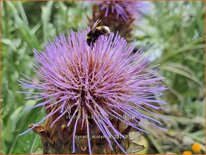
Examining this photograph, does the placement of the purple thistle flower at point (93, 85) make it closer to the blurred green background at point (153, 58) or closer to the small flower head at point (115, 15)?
the blurred green background at point (153, 58)

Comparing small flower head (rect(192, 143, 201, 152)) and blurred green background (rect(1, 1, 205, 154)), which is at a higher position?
blurred green background (rect(1, 1, 205, 154))

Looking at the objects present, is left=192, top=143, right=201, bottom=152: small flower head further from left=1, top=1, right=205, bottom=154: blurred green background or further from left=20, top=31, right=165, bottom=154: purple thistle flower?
left=20, top=31, right=165, bottom=154: purple thistle flower

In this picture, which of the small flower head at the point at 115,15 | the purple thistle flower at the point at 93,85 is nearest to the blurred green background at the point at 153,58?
the small flower head at the point at 115,15

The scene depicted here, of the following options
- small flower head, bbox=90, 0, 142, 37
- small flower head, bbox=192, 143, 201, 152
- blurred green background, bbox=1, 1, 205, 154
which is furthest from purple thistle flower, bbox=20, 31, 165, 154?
small flower head, bbox=192, 143, 201, 152

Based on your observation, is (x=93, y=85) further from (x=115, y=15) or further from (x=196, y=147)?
(x=196, y=147)

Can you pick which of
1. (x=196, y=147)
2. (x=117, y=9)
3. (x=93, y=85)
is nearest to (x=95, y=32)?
(x=93, y=85)

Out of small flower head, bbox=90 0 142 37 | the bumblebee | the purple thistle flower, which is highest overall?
small flower head, bbox=90 0 142 37
